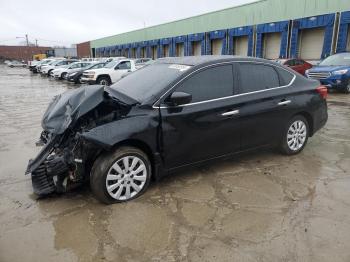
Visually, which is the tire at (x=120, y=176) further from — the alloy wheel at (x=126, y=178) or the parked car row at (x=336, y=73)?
the parked car row at (x=336, y=73)

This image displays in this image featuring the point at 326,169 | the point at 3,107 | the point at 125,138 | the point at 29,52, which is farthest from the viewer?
the point at 29,52

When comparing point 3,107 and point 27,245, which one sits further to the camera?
point 3,107

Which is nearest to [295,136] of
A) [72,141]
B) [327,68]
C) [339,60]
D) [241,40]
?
[72,141]

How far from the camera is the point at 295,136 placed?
513cm


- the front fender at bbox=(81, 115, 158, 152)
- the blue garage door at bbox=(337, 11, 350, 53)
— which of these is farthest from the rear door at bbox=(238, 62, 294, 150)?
the blue garage door at bbox=(337, 11, 350, 53)

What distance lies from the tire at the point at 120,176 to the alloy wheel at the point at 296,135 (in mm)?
2592

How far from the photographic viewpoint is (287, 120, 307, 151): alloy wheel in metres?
5.06

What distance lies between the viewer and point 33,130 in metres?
7.28

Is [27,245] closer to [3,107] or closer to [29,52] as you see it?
[3,107]

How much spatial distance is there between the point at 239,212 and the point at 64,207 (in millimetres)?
2011

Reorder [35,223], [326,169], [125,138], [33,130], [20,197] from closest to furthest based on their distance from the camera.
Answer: [35,223] → [125,138] → [20,197] → [326,169] → [33,130]

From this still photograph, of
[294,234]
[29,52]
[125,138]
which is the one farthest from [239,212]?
[29,52]

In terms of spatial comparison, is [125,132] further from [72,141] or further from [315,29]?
[315,29]

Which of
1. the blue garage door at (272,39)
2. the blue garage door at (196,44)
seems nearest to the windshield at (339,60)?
the blue garage door at (272,39)
